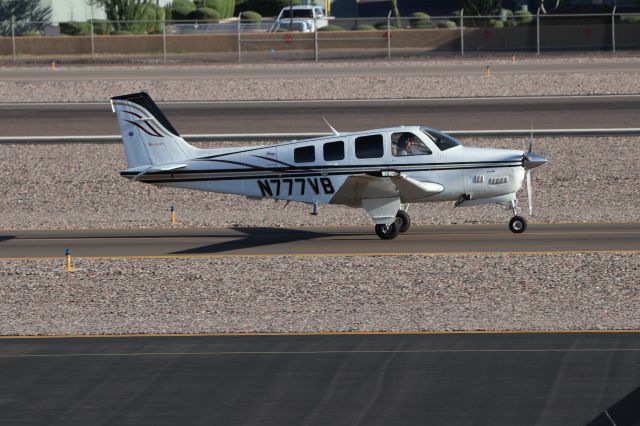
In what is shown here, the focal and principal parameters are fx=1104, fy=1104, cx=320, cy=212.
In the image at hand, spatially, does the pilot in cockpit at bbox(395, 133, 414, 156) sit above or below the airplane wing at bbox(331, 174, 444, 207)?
above

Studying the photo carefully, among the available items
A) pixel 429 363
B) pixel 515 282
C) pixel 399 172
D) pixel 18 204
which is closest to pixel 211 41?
pixel 18 204

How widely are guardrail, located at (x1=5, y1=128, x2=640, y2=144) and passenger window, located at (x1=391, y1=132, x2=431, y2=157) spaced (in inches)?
514

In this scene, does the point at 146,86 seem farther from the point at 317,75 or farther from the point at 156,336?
the point at 156,336

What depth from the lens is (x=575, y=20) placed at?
5928 centimetres

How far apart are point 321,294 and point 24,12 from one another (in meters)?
58.5

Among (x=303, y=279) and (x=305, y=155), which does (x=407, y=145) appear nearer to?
(x=305, y=155)

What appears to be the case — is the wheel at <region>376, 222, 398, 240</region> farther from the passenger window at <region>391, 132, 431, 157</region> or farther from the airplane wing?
the passenger window at <region>391, 132, 431, 157</region>

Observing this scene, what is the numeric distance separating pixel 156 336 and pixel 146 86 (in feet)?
105

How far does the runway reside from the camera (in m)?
21.3

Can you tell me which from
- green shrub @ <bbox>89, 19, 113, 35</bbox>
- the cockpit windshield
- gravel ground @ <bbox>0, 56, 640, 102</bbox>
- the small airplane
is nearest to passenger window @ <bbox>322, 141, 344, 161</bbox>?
the small airplane

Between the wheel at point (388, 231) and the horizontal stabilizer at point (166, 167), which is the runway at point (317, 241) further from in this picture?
the horizontal stabilizer at point (166, 167)

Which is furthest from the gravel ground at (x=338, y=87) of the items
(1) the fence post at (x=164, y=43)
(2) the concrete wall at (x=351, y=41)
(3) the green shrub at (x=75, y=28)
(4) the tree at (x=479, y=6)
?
(4) the tree at (x=479, y=6)

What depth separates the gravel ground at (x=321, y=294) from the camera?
16203 millimetres

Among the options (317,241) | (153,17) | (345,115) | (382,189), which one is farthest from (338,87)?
(153,17)
